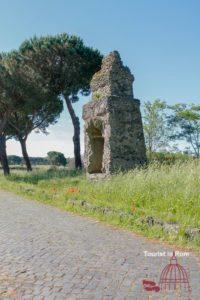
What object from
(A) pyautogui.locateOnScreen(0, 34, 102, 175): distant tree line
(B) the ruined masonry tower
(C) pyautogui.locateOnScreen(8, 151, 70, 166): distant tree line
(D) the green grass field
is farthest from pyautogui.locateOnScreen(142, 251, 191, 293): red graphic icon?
(C) pyautogui.locateOnScreen(8, 151, 70, 166): distant tree line

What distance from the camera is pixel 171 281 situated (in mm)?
5246

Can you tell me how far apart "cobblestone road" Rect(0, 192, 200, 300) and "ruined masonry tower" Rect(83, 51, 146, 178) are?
20.9ft

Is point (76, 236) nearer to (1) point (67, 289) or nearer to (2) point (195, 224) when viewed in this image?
(2) point (195, 224)

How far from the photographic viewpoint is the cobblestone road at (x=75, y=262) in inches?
190

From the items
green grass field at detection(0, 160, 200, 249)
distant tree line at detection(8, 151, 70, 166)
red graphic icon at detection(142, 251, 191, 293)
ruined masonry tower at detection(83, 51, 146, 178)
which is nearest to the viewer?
red graphic icon at detection(142, 251, 191, 293)

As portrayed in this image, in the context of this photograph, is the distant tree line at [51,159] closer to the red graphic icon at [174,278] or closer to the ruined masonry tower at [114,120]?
the ruined masonry tower at [114,120]

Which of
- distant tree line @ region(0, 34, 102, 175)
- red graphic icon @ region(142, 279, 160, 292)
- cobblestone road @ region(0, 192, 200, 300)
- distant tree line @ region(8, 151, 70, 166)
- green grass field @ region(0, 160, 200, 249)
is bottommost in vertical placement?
red graphic icon @ region(142, 279, 160, 292)

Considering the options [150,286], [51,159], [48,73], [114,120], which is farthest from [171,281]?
[51,159]

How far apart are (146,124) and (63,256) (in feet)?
106

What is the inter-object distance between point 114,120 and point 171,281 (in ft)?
35.9

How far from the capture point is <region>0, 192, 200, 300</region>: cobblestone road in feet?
15.8

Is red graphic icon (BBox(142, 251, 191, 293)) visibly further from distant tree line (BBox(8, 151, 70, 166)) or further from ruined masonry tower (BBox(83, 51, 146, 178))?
distant tree line (BBox(8, 151, 70, 166))

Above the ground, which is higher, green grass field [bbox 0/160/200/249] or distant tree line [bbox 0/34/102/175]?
distant tree line [bbox 0/34/102/175]

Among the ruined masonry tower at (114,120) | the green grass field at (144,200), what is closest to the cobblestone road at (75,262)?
the green grass field at (144,200)
